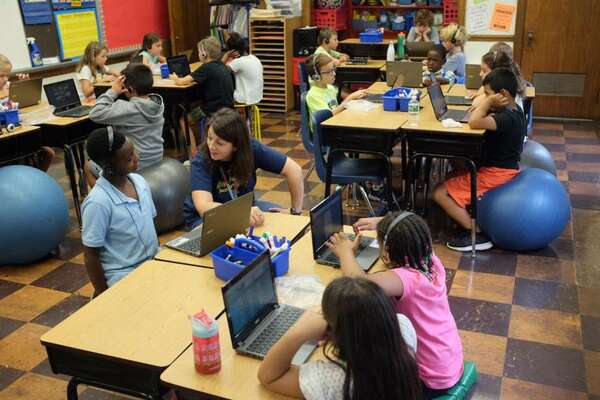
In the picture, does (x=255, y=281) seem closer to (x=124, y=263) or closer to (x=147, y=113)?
(x=124, y=263)

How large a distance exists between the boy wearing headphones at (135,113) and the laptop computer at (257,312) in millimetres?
2795

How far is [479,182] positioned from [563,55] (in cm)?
451

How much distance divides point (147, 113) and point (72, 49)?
3637 mm

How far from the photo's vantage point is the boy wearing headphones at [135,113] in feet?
14.8

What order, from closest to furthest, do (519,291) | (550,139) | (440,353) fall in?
(440,353), (519,291), (550,139)

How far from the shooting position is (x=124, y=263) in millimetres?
2744

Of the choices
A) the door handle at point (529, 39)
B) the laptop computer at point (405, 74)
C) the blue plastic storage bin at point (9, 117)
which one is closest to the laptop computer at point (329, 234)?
the blue plastic storage bin at point (9, 117)

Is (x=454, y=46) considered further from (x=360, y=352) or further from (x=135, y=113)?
(x=360, y=352)

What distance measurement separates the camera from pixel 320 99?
510cm

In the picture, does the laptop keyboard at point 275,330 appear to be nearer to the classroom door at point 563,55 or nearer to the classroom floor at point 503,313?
the classroom floor at point 503,313

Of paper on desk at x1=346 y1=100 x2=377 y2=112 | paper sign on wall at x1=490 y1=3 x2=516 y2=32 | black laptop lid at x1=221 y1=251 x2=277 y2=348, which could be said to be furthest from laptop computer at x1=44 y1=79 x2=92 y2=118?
paper sign on wall at x1=490 y1=3 x2=516 y2=32

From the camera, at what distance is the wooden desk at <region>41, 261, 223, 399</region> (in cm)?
193

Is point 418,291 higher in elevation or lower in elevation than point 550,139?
higher

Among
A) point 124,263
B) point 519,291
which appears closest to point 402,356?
point 124,263
